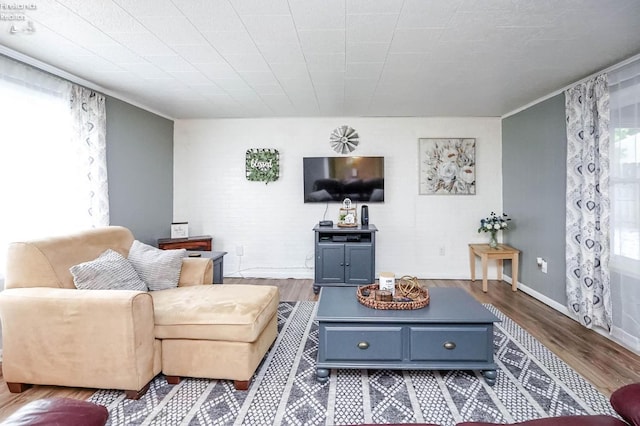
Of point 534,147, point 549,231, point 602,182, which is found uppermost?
point 534,147

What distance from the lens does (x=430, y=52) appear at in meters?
2.40

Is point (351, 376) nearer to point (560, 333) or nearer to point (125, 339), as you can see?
point (125, 339)

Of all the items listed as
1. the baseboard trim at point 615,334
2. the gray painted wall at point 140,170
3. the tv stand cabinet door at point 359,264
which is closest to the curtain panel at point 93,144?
the gray painted wall at point 140,170

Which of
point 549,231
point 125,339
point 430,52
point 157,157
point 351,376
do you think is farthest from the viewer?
point 157,157

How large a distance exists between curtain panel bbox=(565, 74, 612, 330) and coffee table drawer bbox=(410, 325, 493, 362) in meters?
1.50

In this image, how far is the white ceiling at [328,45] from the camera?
1.84 m

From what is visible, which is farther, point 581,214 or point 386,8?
point 581,214

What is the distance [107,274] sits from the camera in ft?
7.06

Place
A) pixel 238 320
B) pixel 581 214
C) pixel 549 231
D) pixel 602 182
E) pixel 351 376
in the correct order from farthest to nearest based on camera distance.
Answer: pixel 549 231 < pixel 581 214 < pixel 602 182 < pixel 351 376 < pixel 238 320

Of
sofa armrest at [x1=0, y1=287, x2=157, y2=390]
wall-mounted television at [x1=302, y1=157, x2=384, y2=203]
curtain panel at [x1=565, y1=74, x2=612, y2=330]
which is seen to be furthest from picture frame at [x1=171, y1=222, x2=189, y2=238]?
curtain panel at [x1=565, y1=74, x2=612, y2=330]

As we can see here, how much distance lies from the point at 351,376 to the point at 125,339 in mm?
1388

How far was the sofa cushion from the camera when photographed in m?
1.95

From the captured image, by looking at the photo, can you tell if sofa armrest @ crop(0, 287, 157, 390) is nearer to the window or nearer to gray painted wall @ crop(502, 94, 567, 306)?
the window

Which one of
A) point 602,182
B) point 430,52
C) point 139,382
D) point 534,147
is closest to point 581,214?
point 602,182
